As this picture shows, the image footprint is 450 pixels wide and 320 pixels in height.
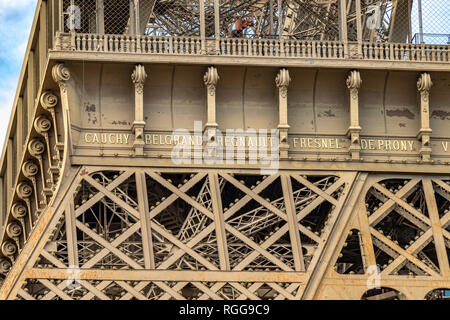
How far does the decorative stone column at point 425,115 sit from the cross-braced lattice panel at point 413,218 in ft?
2.56

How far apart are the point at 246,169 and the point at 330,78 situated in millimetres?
3408

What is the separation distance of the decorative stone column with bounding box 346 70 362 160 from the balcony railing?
0.60m

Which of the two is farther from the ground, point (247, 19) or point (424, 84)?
point (247, 19)

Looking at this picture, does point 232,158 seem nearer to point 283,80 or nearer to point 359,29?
point 283,80

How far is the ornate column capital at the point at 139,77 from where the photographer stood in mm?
52375

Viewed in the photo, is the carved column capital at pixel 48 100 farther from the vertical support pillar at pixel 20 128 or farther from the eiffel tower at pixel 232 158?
the vertical support pillar at pixel 20 128

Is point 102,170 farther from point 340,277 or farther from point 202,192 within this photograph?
point 340,277

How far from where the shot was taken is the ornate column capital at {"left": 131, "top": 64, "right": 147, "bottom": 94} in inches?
2062

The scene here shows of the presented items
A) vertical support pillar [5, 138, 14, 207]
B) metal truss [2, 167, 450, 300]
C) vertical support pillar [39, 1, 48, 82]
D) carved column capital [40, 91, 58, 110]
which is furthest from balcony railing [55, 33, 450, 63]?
vertical support pillar [5, 138, 14, 207]

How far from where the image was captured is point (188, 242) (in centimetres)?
5116

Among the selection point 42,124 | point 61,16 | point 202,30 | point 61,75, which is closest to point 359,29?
point 202,30

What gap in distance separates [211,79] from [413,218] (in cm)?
631

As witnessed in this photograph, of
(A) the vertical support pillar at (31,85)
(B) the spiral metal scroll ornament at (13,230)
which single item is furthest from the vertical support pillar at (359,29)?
(B) the spiral metal scroll ornament at (13,230)

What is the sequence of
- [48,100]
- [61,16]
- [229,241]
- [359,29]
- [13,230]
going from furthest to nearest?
[13,230], [359,29], [61,16], [48,100], [229,241]
